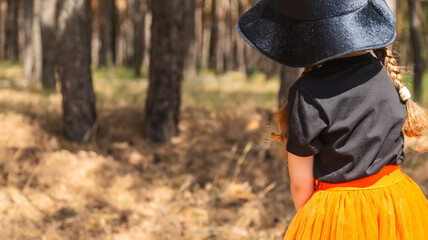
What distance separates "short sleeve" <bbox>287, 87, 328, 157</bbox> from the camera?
174 cm

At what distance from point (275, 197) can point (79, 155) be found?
90.5 inches

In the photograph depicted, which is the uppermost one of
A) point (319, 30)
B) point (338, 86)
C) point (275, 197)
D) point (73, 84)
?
point (319, 30)

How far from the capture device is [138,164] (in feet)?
18.0

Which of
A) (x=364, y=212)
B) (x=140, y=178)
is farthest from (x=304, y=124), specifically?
(x=140, y=178)

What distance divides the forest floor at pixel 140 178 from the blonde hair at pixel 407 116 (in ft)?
7.81

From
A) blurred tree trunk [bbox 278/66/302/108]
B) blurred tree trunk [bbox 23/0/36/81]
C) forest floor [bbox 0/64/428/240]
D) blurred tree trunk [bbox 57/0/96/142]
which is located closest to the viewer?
forest floor [bbox 0/64/428/240]

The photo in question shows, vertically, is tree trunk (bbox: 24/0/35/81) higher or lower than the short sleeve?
lower

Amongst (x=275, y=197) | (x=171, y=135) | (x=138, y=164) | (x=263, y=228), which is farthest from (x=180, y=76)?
(x=263, y=228)

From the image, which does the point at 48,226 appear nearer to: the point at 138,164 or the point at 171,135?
the point at 138,164

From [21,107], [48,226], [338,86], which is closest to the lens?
[338,86]

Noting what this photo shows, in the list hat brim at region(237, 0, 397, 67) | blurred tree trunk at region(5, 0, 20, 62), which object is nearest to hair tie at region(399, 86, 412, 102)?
hat brim at region(237, 0, 397, 67)

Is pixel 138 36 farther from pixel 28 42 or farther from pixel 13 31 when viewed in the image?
pixel 13 31

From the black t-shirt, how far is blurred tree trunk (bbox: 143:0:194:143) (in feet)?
13.4

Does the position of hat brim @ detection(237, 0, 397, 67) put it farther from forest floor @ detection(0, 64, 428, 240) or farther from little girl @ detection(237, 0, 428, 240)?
forest floor @ detection(0, 64, 428, 240)
